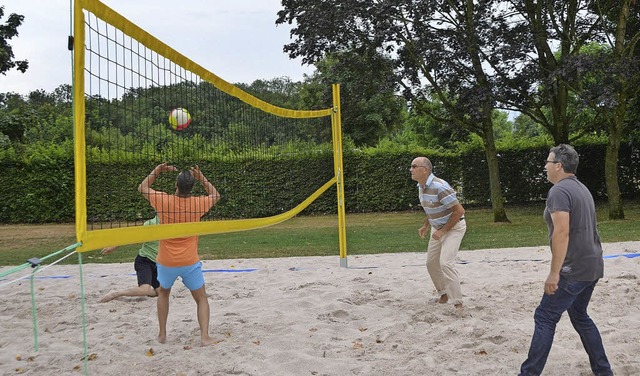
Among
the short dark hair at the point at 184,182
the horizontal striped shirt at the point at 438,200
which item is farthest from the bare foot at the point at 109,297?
the horizontal striped shirt at the point at 438,200

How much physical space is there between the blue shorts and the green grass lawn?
539cm

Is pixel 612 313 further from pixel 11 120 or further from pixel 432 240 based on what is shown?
pixel 11 120

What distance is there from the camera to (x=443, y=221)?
5730 mm

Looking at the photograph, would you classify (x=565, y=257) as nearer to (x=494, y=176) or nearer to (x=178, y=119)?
(x=178, y=119)

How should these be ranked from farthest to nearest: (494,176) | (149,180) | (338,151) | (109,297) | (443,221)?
(494,176) → (338,151) → (109,297) → (443,221) → (149,180)

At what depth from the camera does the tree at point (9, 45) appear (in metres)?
19.4

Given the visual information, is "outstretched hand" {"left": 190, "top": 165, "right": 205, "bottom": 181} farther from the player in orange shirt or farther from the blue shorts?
the blue shorts

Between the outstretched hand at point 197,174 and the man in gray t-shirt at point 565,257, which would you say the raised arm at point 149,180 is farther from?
the man in gray t-shirt at point 565,257

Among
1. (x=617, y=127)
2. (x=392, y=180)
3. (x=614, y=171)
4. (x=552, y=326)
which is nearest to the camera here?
(x=552, y=326)

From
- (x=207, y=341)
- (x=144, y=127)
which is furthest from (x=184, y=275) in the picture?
(x=144, y=127)

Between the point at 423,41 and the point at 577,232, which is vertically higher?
the point at 423,41

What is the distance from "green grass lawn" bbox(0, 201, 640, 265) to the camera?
10609mm

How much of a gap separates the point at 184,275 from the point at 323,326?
48.8 inches

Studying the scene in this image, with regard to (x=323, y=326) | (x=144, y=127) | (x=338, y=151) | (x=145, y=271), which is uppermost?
(x=338, y=151)
